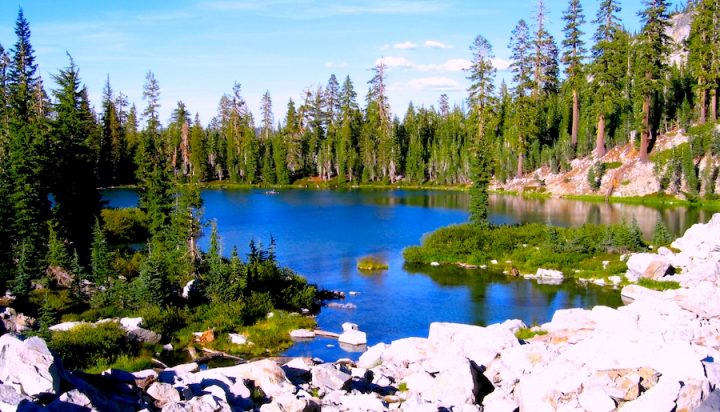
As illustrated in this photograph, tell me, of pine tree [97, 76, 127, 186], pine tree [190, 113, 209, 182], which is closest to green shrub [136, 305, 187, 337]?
pine tree [97, 76, 127, 186]

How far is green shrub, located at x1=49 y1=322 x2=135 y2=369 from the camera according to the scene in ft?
69.7

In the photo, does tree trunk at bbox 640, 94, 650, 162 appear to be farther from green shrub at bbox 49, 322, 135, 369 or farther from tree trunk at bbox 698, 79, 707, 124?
green shrub at bbox 49, 322, 135, 369

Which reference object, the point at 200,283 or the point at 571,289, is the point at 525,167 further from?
the point at 200,283

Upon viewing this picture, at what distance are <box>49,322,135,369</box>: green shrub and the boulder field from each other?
237 inches

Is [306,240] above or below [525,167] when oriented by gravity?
below

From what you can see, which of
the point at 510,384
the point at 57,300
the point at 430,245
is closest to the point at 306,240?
the point at 430,245

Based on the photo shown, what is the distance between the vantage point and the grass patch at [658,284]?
31.6 m

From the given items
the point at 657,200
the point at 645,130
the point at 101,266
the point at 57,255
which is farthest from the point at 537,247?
the point at 645,130

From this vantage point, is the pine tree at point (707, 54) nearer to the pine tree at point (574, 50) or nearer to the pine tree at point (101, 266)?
the pine tree at point (574, 50)

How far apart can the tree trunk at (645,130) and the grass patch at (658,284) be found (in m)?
41.6

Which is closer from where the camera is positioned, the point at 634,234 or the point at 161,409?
the point at 161,409

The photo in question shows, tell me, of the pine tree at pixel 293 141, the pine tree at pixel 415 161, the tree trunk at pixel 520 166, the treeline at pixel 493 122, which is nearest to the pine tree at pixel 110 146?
the treeline at pixel 493 122

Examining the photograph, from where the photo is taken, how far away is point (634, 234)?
131 feet

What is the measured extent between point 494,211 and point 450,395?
51.5 metres
